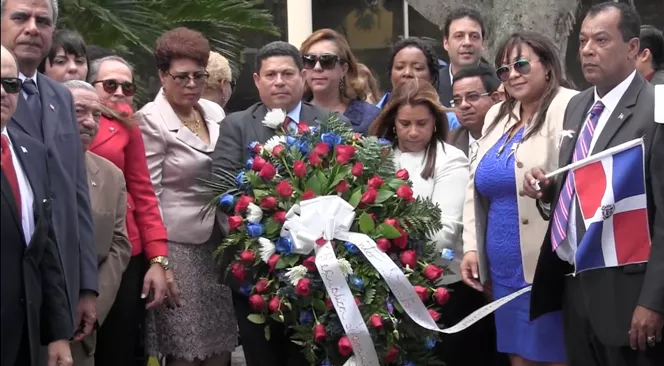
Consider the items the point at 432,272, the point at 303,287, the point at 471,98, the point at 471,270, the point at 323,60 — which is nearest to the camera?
the point at 303,287

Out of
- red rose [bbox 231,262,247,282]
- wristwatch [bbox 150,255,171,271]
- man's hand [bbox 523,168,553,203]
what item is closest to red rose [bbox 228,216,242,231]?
red rose [bbox 231,262,247,282]

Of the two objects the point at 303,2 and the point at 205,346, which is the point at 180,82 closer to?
the point at 205,346

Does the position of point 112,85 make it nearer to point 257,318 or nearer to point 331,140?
point 331,140

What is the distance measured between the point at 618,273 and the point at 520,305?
0.82 metres

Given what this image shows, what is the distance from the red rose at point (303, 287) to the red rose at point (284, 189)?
42cm

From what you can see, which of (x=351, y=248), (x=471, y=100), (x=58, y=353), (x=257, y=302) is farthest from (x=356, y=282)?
(x=471, y=100)

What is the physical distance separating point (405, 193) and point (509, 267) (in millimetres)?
652

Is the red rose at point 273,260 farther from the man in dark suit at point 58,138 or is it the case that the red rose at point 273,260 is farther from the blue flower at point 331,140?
the man in dark suit at point 58,138

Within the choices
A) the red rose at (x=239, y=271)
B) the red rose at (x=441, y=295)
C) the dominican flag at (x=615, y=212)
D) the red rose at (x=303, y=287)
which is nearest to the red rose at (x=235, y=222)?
the red rose at (x=239, y=271)

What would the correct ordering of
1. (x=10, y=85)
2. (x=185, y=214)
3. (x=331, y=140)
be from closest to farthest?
(x=10, y=85) < (x=331, y=140) < (x=185, y=214)

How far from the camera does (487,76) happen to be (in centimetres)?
623

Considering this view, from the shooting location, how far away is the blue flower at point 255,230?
5.09 meters

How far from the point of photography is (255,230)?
200 inches

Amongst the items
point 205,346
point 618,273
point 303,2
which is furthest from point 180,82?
point 303,2
